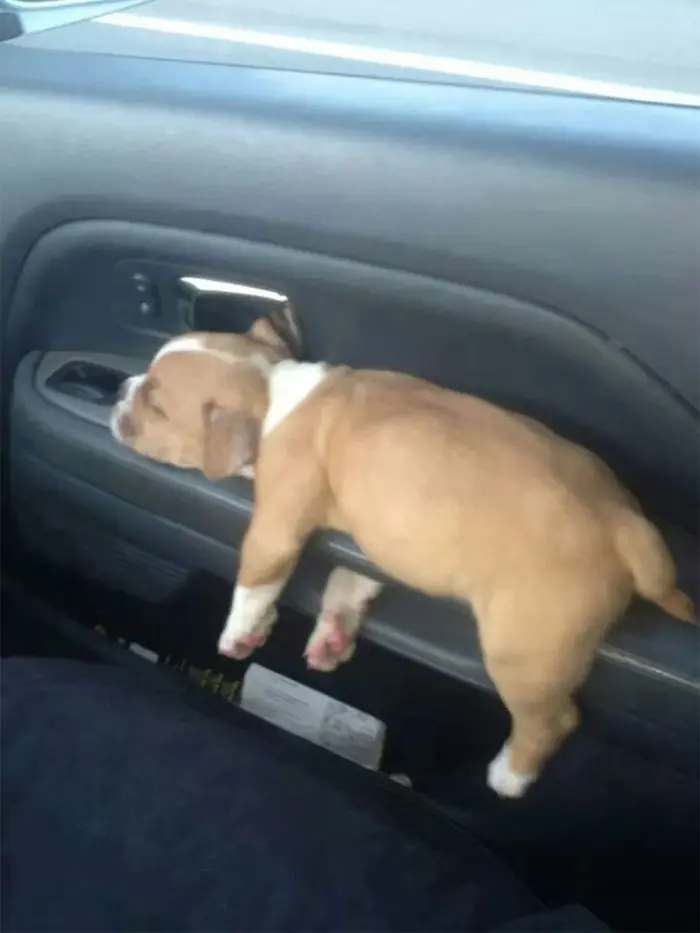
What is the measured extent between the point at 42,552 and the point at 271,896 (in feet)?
2.18

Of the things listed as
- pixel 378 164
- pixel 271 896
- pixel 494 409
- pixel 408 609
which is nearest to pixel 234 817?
pixel 271 896

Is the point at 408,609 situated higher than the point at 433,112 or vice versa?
the point at 433,112

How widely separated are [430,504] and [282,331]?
269 millimetres

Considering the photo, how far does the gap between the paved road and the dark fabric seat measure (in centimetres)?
67

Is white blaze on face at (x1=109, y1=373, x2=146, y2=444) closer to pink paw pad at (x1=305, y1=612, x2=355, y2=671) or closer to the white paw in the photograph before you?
pink paw pad at (x1=305, y1=612, x2=355, y2=671)

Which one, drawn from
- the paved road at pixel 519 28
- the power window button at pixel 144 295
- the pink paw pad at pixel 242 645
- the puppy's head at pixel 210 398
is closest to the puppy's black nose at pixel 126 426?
the puppy's head at pixel 210 398

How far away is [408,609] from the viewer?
1.19 meters

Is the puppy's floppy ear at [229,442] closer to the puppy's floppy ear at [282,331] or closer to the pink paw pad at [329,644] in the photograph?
the puppy's floppy ear at [282,331]

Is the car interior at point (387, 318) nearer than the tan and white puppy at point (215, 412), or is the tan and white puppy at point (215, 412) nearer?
the car interior at point (387, 318)

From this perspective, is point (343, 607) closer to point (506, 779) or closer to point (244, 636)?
point (244, 636)

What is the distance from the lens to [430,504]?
104 cm

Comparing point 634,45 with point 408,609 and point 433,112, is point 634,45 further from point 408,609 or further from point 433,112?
point 408,609

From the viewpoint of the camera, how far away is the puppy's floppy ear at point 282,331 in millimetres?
1185

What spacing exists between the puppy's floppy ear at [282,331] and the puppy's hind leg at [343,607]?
229 mm
